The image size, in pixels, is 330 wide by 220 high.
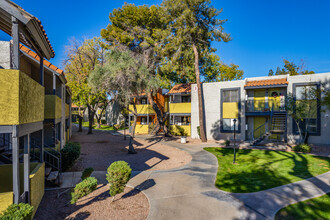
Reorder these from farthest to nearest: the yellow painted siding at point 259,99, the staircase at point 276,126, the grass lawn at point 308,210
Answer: the yellow painted siding at point 259,99 < the staircase at point 276,126 < the grass lawn at point 308,210

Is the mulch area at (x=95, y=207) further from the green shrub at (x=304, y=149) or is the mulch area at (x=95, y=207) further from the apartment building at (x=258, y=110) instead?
the green shrub at (x=304, y=149)

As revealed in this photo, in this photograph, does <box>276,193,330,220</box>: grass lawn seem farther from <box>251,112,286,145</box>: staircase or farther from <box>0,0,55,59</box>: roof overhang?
<box>251,112,286,145</box>: staircase

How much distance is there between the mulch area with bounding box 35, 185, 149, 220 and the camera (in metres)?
6.34

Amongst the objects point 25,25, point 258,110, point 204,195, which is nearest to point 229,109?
point 258,110

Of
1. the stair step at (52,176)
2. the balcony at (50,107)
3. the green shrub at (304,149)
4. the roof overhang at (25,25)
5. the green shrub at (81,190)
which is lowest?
the green shrub at (304,149)

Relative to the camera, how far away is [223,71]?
46.5 metres

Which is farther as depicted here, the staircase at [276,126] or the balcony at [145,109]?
the balcony at [145,109]

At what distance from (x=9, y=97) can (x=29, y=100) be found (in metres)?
0.84

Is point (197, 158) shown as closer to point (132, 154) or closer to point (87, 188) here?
point (132, 154)

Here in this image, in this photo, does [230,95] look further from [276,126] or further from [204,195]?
[204,195]

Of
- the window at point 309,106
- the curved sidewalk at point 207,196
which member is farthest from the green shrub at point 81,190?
the window at point 309,106

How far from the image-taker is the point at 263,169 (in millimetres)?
11859

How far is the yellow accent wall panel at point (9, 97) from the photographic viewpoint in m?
→ 4.61

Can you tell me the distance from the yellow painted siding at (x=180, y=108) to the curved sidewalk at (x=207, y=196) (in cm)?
1696
